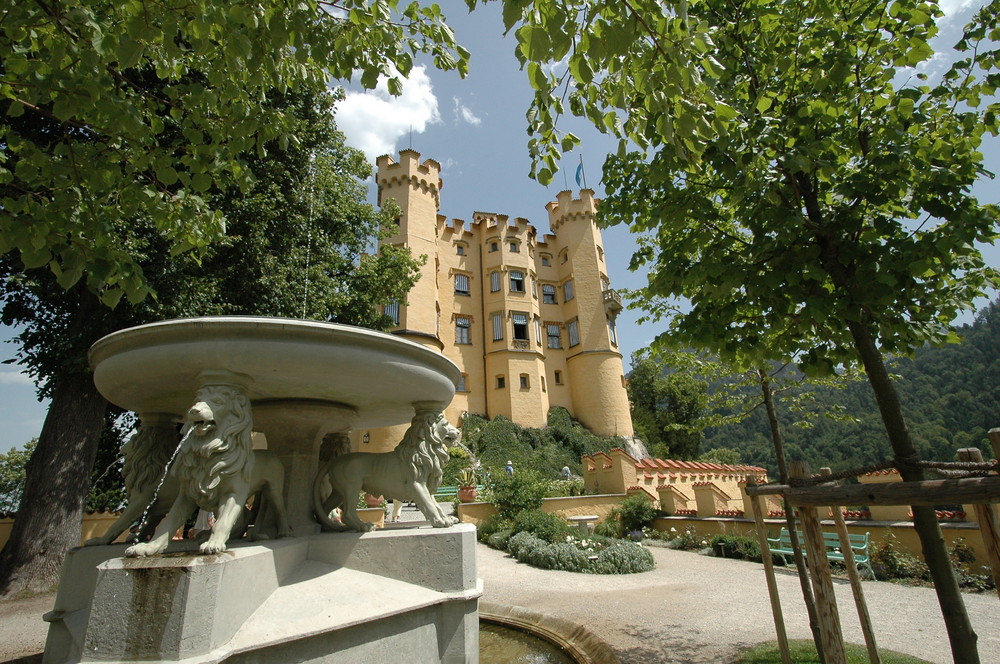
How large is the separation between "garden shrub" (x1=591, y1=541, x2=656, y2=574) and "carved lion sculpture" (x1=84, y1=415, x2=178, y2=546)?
7665 millimetres

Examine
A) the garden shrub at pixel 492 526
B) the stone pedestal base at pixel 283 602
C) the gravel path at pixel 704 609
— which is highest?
the stone pedestal base at pixel 283 602

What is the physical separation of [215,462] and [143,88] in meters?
2.84

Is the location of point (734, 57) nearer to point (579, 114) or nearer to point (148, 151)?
point (579, 114)

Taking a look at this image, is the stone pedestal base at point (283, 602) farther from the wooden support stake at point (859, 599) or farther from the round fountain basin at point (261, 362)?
the wooden support stake at point (859, 599)

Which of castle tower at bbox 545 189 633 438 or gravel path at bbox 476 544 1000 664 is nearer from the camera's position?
gravel path at bbox 476 544 1000 664

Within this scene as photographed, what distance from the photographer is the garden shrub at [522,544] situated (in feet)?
34.4

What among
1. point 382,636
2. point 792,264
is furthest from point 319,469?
point 792,264

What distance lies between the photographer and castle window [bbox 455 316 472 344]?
3125cm

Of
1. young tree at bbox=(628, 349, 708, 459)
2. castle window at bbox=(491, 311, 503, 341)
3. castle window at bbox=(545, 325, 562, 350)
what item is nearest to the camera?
castle window at bbox=(491, 311, 503, 341)

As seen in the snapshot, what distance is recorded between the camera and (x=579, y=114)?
299 cm

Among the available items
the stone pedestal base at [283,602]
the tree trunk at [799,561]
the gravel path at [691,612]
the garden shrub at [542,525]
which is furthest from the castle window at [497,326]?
the stone pedestal base at [283,602]

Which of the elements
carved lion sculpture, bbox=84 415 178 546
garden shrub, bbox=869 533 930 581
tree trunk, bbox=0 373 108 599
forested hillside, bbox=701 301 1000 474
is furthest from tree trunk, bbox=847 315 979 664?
forested hillside, bbox=701 301 1000 474

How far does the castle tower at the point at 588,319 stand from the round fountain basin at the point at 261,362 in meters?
27.9

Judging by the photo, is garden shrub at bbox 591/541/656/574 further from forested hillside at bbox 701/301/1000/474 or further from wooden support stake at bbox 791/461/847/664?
forested hillside at bbox 701/301/1000/474
